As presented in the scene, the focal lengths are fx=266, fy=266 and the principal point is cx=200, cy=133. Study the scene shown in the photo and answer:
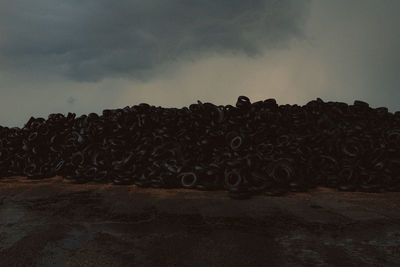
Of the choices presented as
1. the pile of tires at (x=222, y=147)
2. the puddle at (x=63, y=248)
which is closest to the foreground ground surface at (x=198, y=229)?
the puddle at (x=63, y=248)

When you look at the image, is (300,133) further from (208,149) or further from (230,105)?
(208,149)

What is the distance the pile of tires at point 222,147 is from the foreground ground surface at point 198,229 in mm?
409

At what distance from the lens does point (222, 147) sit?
21.3ft

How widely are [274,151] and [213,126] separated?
1595 mm

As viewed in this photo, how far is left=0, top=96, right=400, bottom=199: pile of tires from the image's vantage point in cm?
532

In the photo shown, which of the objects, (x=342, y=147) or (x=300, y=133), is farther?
(x=300, y=133)

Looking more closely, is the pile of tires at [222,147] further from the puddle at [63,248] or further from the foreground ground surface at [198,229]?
the puddle at [63,248]

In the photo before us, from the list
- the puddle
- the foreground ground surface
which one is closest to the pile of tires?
the foreground ground surface

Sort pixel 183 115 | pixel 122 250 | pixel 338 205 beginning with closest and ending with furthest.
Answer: pixel 122 250 → pixel 338 205 → pixel 183 115

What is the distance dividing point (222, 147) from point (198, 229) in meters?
3.27

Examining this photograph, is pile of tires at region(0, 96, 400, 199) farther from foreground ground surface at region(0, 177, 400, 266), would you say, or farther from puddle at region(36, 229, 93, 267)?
puddle at region(36, 229, 93, 267)

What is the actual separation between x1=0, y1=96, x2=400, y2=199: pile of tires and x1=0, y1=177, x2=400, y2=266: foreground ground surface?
41 cm

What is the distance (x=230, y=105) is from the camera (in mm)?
6965

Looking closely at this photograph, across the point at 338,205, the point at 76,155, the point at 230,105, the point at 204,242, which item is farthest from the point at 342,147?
the point at 76,155
